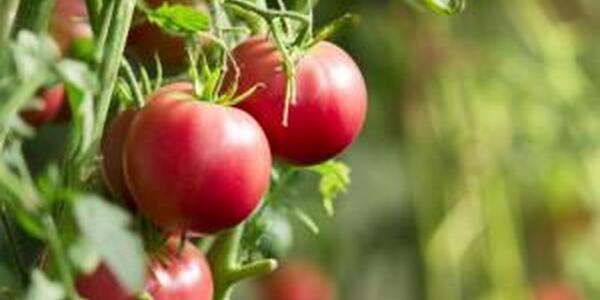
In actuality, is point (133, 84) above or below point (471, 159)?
above

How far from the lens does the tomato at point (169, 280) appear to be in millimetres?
662

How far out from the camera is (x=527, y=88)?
6.28ft

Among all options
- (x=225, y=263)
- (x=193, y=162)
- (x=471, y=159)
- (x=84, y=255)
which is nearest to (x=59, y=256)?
(x=84, y=255)

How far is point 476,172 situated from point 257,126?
3.90 feet

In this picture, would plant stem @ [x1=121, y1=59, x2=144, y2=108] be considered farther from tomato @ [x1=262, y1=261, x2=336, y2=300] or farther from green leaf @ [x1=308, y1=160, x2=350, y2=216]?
tomato @ [x1=262, y1=261, x2=336, y2=300]

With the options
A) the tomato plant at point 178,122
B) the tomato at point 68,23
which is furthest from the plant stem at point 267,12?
the tomato at point 68,23

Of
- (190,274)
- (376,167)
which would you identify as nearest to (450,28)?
(376,167)

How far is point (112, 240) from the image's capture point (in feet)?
1.81

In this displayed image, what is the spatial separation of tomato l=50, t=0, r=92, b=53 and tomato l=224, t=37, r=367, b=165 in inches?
3.9

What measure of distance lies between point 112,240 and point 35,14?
15cm

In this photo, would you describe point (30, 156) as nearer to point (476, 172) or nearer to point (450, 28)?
point (476, 172)

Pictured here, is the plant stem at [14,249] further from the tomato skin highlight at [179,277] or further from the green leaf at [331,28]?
the green leaf at [331,28]

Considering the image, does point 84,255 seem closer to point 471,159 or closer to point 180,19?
point 180,19

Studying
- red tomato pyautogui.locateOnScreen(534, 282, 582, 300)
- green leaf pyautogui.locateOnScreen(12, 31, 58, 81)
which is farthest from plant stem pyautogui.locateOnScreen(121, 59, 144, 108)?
red tomato pyautogui.locateOnScreen(534, 282, 582, 300)
